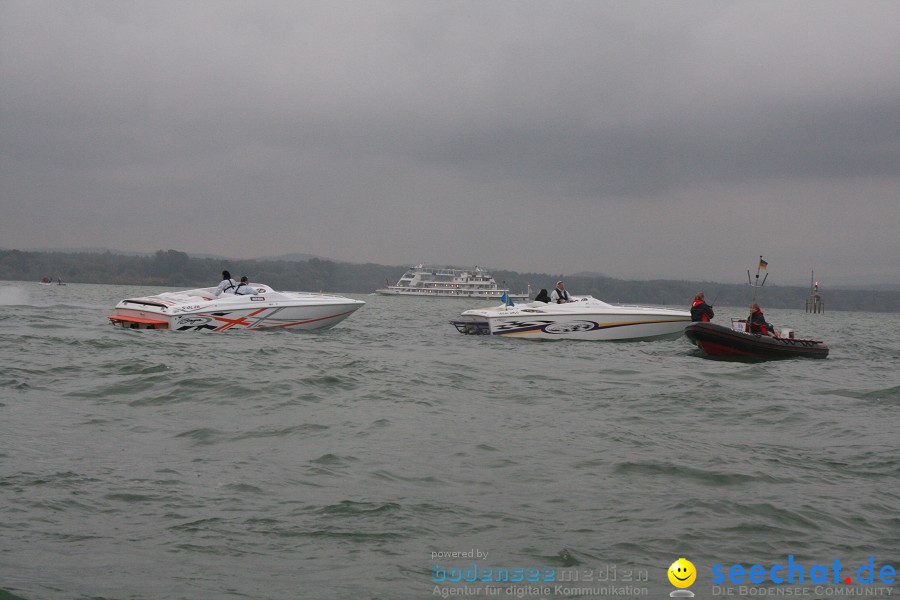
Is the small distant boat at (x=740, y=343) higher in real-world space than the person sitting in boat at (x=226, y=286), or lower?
lower

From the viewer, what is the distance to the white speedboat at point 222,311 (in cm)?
2038

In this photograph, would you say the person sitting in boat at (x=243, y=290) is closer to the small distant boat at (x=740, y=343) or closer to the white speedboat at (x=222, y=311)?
the white speedboat at (x=222, y=311)

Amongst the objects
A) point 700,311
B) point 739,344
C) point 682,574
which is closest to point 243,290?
point 700,311

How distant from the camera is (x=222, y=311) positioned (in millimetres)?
20906

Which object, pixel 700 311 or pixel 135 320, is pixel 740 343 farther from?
pixel 135 320

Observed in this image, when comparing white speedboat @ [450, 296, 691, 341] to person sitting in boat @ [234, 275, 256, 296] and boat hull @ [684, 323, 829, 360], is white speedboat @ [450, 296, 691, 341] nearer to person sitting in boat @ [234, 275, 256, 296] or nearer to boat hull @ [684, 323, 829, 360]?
boat hull @ [684, 323, 829, 360]

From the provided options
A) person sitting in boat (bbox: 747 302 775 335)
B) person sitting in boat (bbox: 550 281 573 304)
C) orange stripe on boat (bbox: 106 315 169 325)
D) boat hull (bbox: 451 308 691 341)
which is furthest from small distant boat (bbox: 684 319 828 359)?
orange stripe on boat (bbox: 106 315 169 325)

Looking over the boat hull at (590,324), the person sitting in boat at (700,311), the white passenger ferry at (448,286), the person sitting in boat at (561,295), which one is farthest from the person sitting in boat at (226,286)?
the white passenger ferry at (448,286)

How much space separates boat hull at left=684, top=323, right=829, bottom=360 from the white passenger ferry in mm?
96365

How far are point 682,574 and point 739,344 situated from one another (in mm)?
15255

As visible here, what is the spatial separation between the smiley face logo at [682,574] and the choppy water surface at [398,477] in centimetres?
7

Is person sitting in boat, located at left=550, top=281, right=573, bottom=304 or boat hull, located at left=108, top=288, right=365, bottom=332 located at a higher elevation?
person sitting in boat, located at left=550, top=281, right=573, bottom=304

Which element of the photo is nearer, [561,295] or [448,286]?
[561,295]

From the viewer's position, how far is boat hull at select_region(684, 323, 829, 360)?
62.0 ft
